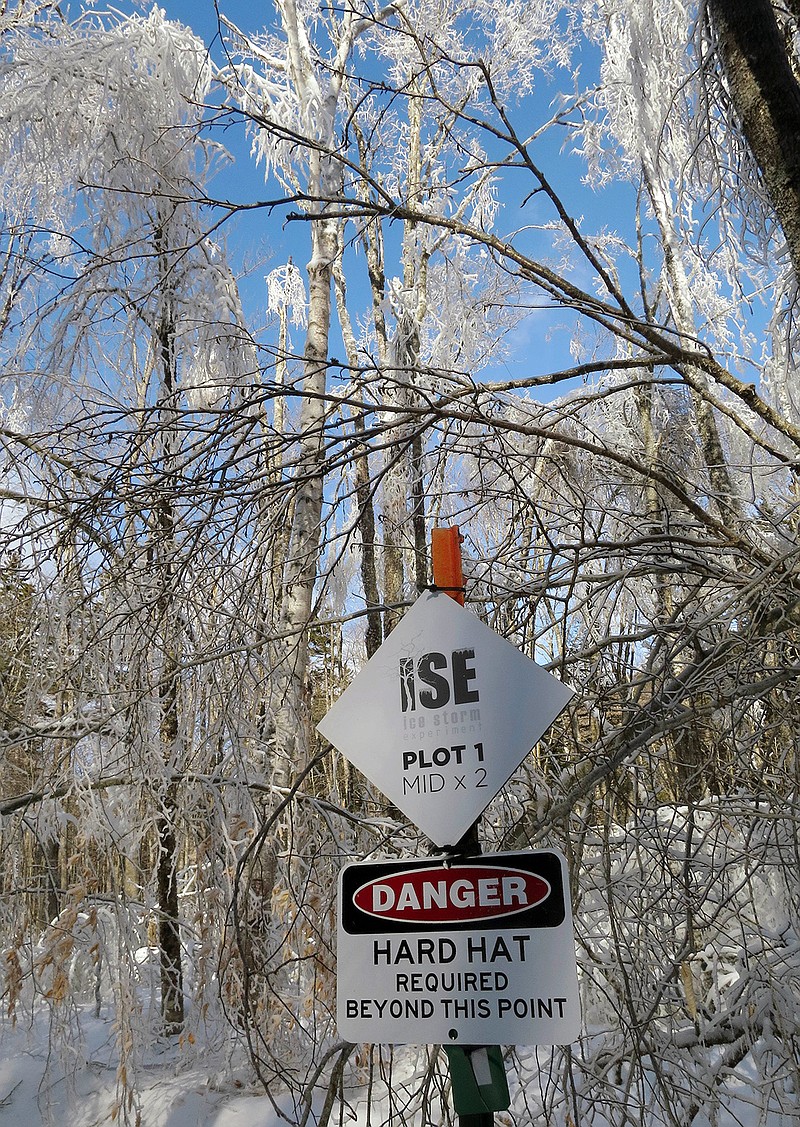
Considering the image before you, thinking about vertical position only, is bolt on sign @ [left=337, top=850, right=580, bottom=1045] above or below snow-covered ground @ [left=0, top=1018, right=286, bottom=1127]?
above

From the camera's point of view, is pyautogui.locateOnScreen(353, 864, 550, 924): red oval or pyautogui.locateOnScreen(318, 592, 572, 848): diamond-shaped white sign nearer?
pyautogui.locateOnScreen(353, 864, 550, 924): red oval

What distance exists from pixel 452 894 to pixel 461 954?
0.10m

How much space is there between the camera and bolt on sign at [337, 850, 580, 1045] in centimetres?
145

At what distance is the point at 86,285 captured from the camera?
504cm

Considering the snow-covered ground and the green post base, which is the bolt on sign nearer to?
the green post base

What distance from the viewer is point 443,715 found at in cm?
170

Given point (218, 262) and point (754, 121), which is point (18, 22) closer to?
point (218, 262)

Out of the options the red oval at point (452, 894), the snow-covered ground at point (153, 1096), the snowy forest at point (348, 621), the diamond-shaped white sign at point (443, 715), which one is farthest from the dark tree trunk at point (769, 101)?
the snow-covered ground at point (153, 1096)

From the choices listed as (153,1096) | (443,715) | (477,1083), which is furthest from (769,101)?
(153,1096)

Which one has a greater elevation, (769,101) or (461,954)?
(769,101)

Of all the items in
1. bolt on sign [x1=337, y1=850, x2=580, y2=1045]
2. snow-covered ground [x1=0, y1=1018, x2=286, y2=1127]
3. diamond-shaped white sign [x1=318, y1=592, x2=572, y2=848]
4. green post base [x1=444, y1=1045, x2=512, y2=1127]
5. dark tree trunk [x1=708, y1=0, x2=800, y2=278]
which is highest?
dark tree trunk [x1=708, y1=0, x2=800, y2=278]

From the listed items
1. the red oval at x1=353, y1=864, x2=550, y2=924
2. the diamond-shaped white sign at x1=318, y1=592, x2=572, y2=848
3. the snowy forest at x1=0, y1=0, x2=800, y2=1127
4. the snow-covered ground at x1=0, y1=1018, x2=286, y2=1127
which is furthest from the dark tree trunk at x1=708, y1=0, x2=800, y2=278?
the snow-covered ground at x1=0, y1=1018, x2=286, y2=1127

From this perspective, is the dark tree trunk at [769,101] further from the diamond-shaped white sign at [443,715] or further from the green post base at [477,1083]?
the green post base at [477,1083]

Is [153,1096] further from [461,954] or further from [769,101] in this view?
[769,101]
